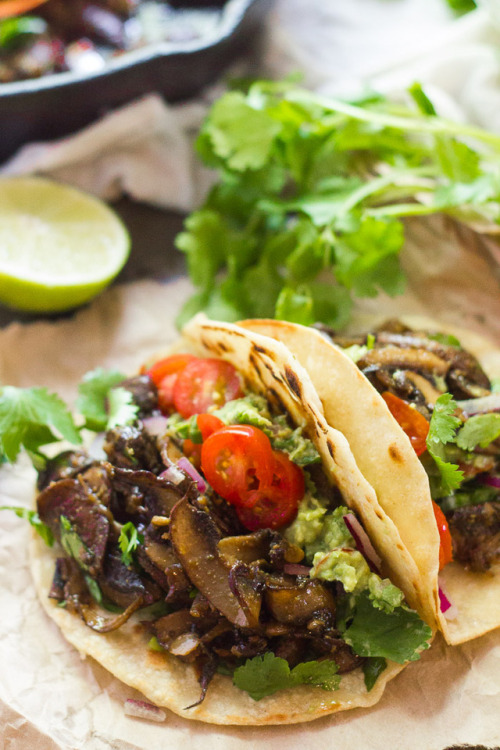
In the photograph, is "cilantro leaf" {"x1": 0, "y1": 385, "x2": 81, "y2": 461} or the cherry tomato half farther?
the cherry tomato half

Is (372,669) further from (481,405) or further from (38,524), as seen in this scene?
(38,524)

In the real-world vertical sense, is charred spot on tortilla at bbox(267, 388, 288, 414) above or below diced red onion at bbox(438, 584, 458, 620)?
above

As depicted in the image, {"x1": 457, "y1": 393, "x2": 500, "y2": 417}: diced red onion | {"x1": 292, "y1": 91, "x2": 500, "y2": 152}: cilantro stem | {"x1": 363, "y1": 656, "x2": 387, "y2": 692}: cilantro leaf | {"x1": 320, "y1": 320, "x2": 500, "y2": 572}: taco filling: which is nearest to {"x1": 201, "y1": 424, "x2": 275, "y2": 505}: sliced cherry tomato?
{"x1": 320, "y1": 320, "x2": 500, "y2": 572}: taco filling

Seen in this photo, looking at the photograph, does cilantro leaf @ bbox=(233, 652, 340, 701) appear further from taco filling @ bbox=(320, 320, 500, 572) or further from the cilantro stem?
the cilantro stem

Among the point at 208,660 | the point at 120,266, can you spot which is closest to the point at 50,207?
the point at 120,266

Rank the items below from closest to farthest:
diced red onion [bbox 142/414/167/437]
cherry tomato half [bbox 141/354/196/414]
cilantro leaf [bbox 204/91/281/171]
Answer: diced red onion [bbox 142/414/167/437], cherry tomato half [bbox 141/354/196/414], cilantro leaf [bbox 204/91/281/171]

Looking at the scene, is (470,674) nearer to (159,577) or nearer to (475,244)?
(159,577)

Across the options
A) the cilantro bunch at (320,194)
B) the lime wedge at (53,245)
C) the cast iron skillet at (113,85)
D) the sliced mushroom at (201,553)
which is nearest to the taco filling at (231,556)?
the sliced mushroom at (201,553)
